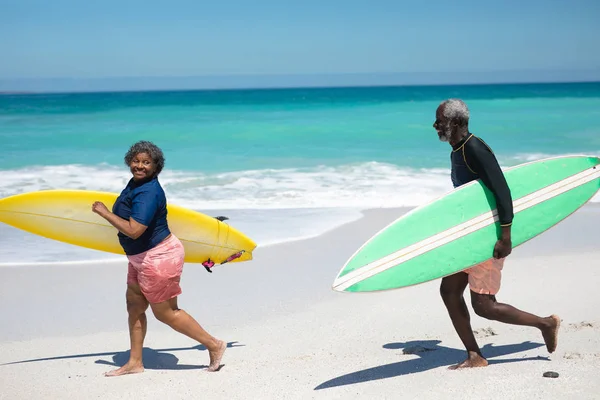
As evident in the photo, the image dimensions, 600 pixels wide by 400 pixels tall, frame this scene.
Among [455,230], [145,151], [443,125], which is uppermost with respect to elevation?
[443,125]

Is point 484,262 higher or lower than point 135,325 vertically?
higher

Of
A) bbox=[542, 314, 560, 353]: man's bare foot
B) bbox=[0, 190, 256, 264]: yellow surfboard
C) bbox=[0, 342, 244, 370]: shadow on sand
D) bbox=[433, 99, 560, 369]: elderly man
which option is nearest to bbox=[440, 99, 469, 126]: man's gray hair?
bbox=[433, 99, 560, 369]: elderly man

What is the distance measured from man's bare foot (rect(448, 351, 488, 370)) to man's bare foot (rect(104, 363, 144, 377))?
162 cm

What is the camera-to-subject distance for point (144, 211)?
3.34 meters

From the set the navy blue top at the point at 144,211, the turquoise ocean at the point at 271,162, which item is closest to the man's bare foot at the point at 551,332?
the navy blue top at the point at 144,211

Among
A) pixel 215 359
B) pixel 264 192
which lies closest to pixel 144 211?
pixel 215 359

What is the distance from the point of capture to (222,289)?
5.53 metres

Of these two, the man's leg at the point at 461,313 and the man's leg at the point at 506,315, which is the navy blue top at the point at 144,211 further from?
the man's leg at the point at 506,315

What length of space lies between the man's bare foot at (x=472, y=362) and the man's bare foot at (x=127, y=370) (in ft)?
5.31

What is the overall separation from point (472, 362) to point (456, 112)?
4.04 ft

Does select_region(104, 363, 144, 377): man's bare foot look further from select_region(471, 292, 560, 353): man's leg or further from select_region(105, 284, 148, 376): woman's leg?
select_region(471, 292, 560, 353): man's leg

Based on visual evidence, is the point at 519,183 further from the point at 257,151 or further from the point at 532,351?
the point at 257,151

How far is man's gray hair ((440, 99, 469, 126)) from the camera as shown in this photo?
3.29 m

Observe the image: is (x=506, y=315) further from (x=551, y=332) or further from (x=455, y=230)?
(x=455, y=230)
